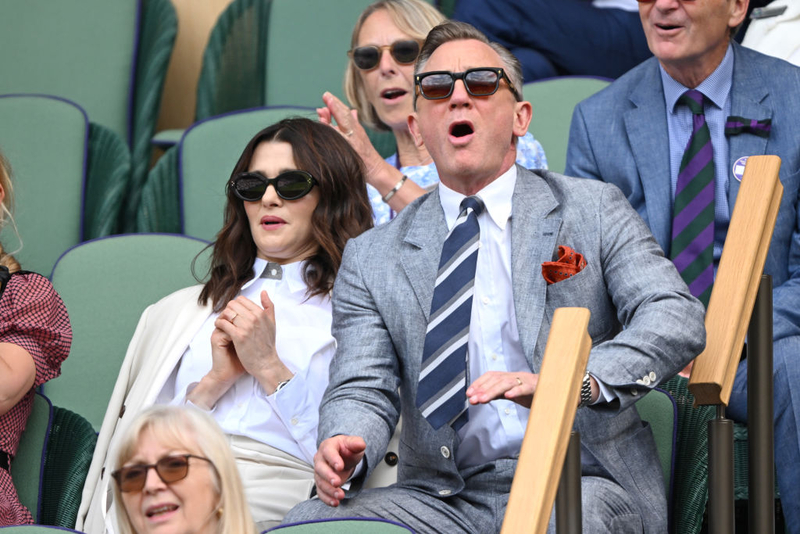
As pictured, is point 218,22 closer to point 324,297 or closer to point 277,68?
point 277,68

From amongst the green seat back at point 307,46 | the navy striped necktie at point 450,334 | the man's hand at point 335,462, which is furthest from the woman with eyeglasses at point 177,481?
the green seat back at point 307,46

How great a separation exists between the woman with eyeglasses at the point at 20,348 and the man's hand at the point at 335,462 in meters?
0.71

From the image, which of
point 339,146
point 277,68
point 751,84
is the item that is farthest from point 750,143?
point 277,68

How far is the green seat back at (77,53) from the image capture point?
14.1 feet

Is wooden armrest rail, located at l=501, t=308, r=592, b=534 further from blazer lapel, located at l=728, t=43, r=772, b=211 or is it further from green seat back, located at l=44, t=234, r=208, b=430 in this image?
green seat back, located at l=44, t=234, r=208, b=430

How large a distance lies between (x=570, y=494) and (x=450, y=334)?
0.53m

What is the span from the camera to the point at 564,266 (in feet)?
6.95

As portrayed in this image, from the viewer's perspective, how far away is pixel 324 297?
266 cm

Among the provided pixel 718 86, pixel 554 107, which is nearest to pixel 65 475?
pixel 718 86

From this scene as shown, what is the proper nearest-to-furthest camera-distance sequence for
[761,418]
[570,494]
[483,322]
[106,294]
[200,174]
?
1. [570,494]
2. [761,418]
3. [483,322]
4. [106,294]
5. [200,174]

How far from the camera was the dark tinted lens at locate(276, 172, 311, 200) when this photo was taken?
8.77 ft

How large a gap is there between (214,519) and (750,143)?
1675mm

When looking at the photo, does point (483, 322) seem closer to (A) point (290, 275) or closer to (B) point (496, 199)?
(B) point (496, 199)

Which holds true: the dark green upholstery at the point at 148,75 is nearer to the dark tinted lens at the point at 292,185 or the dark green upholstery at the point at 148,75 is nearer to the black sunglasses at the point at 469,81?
the dark tinted lens at the point at 292,185
